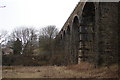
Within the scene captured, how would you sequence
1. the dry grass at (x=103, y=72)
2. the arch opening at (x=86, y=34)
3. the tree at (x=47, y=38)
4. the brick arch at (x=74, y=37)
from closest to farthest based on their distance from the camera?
the dry grass at (x=103, y=72)
the arch opening at (x=86, y=34)
the brick arch at (x=74, y=37)
the tree at (x=47, y=38)

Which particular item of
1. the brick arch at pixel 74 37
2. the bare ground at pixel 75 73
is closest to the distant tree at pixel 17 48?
the brick arch at pixel 74 37

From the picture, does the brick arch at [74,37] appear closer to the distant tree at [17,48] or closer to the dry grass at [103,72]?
the dry grass at [103,72]

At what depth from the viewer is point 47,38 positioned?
49.8 meters

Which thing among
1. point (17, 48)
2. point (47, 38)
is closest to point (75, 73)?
point (17, 48)

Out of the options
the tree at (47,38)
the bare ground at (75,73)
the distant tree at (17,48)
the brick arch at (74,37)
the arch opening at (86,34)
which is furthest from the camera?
the distant tree at (17,48)

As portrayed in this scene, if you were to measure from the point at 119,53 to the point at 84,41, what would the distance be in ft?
19.6

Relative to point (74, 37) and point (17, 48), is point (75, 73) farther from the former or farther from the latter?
point (17, 48)

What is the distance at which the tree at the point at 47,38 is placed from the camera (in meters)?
44.6

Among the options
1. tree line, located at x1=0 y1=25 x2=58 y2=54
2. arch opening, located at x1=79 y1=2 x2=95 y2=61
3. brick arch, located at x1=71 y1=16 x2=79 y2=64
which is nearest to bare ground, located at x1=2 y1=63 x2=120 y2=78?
arch opening, located at x1=79 y1=2 x2=95 y2=61

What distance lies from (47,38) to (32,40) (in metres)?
8.53

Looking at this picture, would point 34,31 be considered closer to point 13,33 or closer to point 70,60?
point 13,33

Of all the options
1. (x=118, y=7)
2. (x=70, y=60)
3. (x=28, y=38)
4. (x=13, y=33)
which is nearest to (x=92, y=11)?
(x=118, y=7)

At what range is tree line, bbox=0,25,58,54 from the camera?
1813 inches

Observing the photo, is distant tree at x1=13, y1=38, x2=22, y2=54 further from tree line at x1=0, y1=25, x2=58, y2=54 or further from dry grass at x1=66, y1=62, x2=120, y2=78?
dry grass at x1=66, y1=62, x2=120, y2=78
